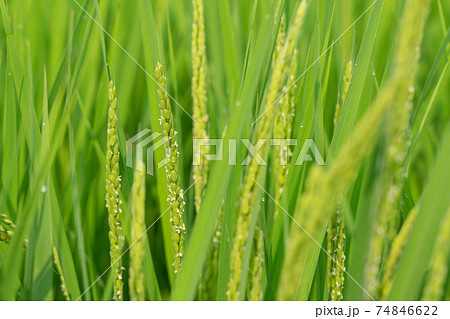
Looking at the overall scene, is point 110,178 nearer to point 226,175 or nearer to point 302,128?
point 226,175

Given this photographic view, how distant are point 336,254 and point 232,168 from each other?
8.2 inches

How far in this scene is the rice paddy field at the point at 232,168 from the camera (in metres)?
0.39

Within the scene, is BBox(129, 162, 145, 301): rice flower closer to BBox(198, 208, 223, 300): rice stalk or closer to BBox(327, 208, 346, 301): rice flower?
BBox(198, 208, 223, 300): rice stalk

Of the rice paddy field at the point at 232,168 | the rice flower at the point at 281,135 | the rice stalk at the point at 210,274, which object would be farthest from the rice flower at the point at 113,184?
the rice flower at the point at 281,135

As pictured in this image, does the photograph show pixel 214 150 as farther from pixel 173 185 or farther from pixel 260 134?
pixel 260 134

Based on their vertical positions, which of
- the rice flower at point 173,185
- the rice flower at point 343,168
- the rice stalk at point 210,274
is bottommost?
the rice stalk at point 210,274

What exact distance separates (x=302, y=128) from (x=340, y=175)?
456 mm

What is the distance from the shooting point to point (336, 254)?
614 mm

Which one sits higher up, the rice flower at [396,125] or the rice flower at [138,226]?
the rice flower at [396,125]

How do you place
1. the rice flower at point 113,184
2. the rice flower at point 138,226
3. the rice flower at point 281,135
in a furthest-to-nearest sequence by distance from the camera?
the rice flower at point 281,135
the rice flower at point 113,184
the rice flower at point 138,226

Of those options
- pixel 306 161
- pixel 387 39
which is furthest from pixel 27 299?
pixel 387 39

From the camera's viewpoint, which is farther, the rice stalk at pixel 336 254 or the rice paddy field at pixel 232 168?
the rice stalk at pixel 336 254

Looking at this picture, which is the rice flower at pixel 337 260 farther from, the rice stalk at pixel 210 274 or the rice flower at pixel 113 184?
the rice flower at pixel 113 184

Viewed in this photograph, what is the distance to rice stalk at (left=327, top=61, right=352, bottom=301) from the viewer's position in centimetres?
55
